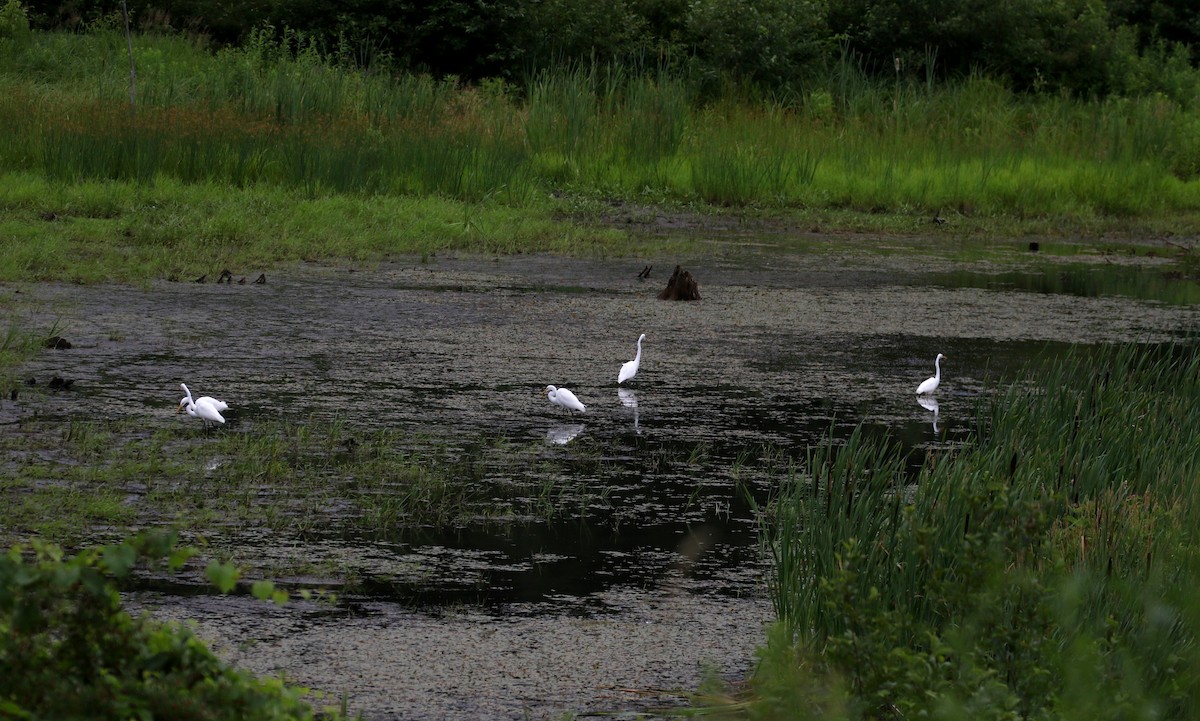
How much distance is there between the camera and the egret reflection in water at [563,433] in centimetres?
773

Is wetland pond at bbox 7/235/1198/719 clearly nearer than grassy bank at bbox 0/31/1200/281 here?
Yes

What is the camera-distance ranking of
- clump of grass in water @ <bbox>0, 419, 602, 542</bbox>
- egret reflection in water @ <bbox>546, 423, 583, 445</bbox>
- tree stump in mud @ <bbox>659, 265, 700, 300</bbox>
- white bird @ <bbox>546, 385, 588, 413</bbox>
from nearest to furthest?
clump of grass in water @ <bbox>0, 419, 602, 542</bbox> < egret reflection in water @ <bbox>546, 423, 583, 445</bbox> < white bird @ <bbox>546, 385, 588, 413</bbox> < tree stump in mud @ <bbox>659, 265, 700, 300</bbox>

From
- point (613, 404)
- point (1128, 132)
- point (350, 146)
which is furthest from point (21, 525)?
point (1128, 132)

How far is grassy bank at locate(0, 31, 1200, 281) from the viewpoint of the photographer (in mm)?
14086

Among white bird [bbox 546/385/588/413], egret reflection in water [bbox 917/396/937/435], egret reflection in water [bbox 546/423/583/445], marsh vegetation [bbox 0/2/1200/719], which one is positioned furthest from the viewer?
egret reflection in water [bbox 917/396/937/435]

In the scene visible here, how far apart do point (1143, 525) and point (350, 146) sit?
12.9 metres

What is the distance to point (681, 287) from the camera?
1232cm

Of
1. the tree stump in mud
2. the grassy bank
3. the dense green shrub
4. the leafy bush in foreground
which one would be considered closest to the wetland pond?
the tree stump in mud

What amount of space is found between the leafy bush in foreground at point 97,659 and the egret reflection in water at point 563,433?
492cm

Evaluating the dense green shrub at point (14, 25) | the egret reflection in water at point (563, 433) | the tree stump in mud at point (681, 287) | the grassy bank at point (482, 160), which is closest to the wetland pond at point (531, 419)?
the egret reflection in water at point (563, 433)

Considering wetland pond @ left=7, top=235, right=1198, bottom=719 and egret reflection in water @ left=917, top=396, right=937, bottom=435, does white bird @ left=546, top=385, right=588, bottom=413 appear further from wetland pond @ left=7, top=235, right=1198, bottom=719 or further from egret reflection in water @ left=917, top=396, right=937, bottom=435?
egret reflection in water @ left=917, top=396, right=937, bottom=435

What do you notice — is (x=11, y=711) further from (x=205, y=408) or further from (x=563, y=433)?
(x=563, y=433)

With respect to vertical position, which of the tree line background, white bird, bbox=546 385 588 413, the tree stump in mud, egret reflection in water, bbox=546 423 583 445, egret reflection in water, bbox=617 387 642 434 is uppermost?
the tree line background

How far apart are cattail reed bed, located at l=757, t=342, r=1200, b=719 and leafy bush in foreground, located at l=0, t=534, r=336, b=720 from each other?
1.35 m
